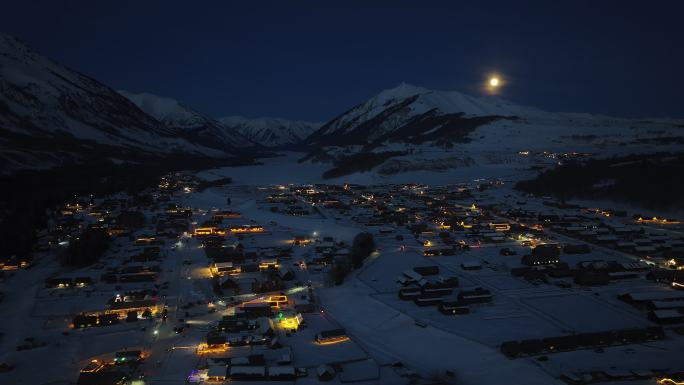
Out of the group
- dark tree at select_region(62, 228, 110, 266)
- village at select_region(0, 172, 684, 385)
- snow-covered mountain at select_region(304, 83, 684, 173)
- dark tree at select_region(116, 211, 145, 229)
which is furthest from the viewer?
snow-covered mountain at select_region(304, 83, 684, 173)

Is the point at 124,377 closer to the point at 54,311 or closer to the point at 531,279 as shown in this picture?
the point at 54,311

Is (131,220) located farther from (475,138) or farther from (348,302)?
(475,138)

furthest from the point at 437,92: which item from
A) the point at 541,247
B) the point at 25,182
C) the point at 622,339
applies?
the point at 622,339

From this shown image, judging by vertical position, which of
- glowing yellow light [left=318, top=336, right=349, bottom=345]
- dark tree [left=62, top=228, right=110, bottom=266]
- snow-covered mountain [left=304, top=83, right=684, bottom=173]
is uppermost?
snow-covered mountain [left=304, top=83, right=684, bottom=173]

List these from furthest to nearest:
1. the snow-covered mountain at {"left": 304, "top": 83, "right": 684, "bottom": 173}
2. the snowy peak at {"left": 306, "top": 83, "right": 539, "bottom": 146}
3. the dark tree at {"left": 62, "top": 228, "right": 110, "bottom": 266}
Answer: the snowy peak at {"left": 306, "top": 83, "right": 539, "bottom": 146}, the snow-covered mountain at {"left": 304, "top": 83, "right": 684, "bottom": 173}, the dark tree at {"left": 62, "top": 228, "right": 110, "bottom": 266}

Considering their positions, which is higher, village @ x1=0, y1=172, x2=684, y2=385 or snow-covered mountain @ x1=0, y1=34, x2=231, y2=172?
snow-covered mountain @ x1=0, y1=34, x2=231, y2=172

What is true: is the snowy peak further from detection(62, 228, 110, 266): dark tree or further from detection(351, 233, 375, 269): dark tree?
detection(62, 228, 110, 266): dark tree

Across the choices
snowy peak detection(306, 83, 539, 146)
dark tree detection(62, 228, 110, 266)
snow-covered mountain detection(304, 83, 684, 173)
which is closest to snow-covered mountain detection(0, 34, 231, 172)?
dark tree detection(62, 228, 110, 266)
